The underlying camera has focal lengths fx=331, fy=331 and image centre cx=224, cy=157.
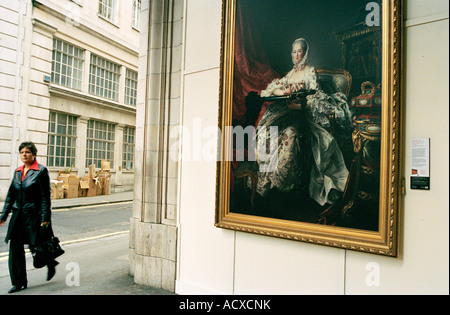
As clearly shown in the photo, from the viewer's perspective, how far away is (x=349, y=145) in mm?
3049

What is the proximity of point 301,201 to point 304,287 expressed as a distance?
2.83 ft

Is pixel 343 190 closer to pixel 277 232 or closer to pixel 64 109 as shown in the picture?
pixel 277 232

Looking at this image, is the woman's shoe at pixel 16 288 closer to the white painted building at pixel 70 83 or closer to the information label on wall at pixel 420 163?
the information label on wall at pixel 420 163

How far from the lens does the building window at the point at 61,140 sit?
54.7ft

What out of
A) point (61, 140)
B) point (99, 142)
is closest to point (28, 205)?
point (61, 140)

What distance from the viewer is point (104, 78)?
20.1 m

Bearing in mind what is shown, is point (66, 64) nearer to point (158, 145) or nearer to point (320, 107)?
point (158, 145)

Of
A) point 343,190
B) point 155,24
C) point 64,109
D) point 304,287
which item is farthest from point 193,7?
point 64,109

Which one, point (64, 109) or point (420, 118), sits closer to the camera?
point (420, 118)

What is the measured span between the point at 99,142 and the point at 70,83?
3828mm

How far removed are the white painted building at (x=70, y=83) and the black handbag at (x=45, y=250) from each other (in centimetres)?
1053

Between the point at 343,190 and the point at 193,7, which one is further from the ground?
the point at 193,7

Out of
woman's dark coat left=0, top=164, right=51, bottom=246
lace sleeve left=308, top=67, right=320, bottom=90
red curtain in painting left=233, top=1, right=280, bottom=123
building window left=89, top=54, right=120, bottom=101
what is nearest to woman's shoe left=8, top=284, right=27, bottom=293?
woman's dark coat left=0, top=164, right=51, bottom=246

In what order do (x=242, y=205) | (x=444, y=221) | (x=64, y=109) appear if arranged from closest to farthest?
(x=444, y=221) → (x=242, y=205) → (x=64, y=109)
